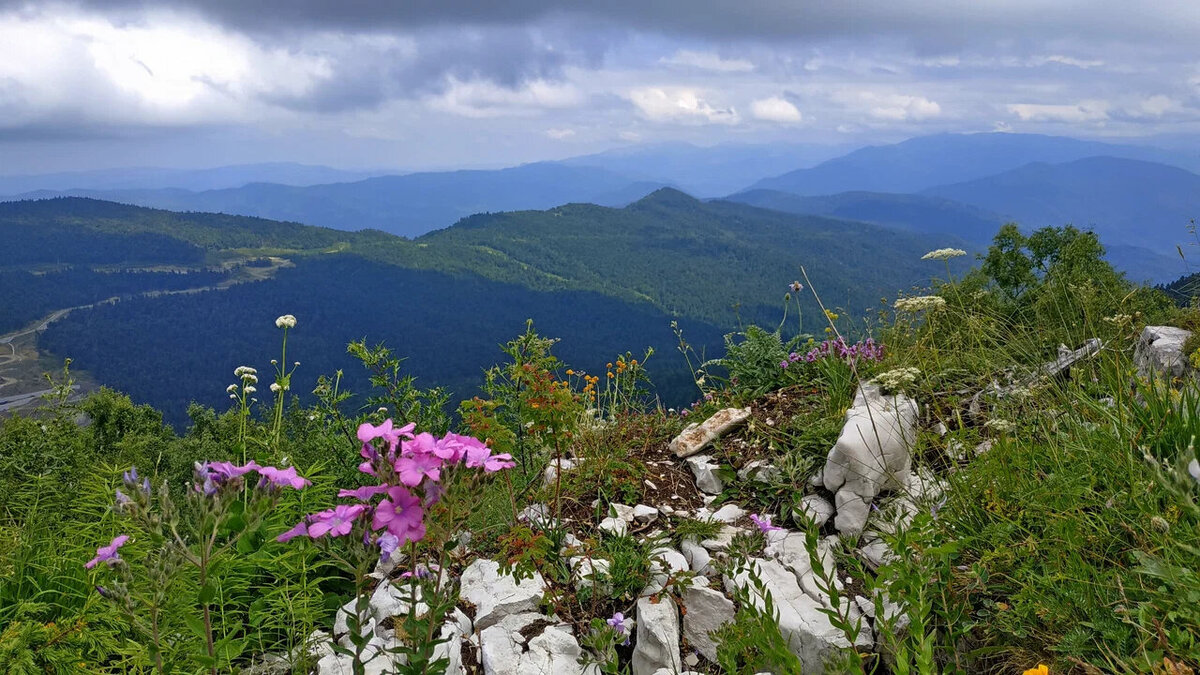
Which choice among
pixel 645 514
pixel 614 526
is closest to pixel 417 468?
pixel 614 526

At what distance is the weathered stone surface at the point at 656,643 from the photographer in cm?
343

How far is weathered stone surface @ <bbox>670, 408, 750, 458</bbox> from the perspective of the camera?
205 inches

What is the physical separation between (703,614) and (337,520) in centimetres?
248

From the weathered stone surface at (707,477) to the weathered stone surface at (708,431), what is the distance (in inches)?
7.0

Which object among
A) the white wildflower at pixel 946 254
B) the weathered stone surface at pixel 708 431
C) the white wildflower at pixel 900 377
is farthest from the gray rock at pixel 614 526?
the white wildflower at pixel 946 254

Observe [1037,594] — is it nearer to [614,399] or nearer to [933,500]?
[933,500]

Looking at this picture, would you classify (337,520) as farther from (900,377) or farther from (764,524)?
(900,377)

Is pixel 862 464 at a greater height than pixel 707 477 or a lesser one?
greater

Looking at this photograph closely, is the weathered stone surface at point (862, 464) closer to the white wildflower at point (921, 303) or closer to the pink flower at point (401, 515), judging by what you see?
the white wildflower at point (921, 303)

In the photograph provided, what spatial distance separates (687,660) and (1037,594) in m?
1.66

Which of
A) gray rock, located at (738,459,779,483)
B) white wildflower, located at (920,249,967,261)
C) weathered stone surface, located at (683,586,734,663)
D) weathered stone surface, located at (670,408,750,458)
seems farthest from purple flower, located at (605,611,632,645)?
white wildflower, located at (920,249,967,261)

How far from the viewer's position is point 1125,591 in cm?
265

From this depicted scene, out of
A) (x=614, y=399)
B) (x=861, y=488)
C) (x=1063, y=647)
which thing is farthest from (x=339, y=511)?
(x=614, y=399)

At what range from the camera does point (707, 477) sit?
485 cm
